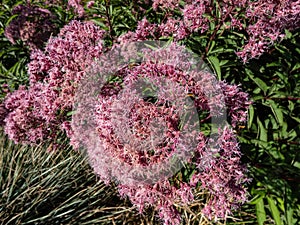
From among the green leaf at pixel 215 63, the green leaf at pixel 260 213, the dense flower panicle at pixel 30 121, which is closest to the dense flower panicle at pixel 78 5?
the dense flower panicle at pixel 30 121

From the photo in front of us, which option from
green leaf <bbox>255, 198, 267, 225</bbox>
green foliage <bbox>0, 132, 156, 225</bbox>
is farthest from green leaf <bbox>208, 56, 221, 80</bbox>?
green foliage <bbox>0, 132, 156, 225</bbox>

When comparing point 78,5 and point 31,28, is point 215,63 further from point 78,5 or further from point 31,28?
point 31,28

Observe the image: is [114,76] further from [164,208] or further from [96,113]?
[164,208]

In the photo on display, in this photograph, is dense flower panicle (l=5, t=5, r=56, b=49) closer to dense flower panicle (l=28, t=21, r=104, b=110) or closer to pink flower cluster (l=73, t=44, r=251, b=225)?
dense flower panicle (l=28, t=21, r=104, b=110)

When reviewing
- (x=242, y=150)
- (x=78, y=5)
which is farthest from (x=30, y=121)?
(x=242, y=150)

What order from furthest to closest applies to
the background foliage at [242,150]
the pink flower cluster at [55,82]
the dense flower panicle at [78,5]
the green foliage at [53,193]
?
the green foliage at [53,193], the dense flower panicle at [78,5], the background foliage at [242,150], the pink flower cluster at [55,82]

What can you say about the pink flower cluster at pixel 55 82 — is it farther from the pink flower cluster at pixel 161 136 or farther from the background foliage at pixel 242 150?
the background foliage at pixel 242 150
